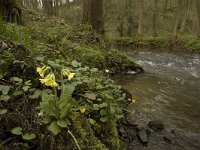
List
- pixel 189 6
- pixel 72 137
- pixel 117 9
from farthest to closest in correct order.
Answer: pixel 117 9, pixel 189 6, pixel 72 137

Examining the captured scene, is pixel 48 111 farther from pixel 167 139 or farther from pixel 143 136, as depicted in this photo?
pixel 167 139

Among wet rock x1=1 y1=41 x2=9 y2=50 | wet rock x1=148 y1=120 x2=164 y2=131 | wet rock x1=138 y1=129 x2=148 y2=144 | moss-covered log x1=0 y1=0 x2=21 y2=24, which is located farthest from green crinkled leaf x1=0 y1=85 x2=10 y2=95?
moss-covered log x1=0 y1=0 x2=21 y2=24

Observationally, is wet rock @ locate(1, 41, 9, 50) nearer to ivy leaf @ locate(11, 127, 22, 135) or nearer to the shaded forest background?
ivy leaf @ locate(11, 127, 22, 135)

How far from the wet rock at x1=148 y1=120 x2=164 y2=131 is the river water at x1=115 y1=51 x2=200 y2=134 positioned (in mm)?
196

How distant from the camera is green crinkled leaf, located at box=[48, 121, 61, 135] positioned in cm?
279

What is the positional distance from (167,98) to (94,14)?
14.0 feet

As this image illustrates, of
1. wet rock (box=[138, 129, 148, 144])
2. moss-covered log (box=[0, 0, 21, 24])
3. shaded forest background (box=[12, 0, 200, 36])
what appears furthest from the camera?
shaded forest background (box=[12, 0, 200, 36])

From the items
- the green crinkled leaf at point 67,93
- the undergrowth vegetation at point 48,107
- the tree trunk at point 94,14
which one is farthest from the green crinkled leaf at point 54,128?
the tree trunk at point 94,14

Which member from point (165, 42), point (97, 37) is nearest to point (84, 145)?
point (97, 37)

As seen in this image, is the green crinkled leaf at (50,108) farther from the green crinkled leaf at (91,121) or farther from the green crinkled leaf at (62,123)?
the green crinkled leaf at (91,121)

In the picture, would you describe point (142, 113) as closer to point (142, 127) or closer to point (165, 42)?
point (142, 127)

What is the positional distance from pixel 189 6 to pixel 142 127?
2423 centimetres

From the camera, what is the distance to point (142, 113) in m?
5.89

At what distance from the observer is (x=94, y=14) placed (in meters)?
10.1
